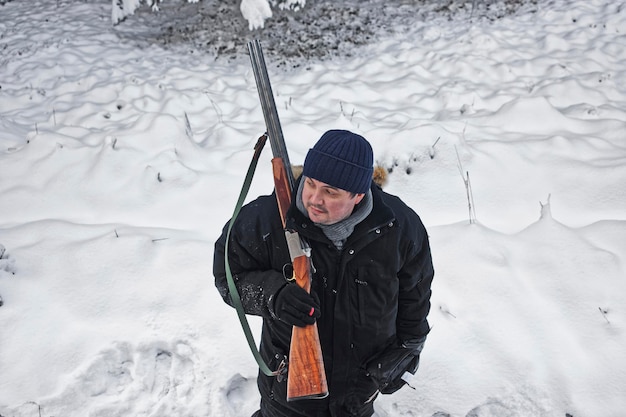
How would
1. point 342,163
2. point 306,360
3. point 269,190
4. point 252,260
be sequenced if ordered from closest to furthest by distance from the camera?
point 342,163 → point 306,360 → point 252,260 → point 269,190

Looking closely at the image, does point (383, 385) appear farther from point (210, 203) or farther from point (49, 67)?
point (49, 67)

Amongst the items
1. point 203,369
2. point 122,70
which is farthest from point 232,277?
point 122,70

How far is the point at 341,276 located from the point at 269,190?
2.55m

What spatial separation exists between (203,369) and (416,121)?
12.2 feet

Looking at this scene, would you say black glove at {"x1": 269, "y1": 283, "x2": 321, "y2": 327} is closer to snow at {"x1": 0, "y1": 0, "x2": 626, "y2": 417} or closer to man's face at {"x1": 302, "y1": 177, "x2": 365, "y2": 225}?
man's face at {"x1": 302, "y1": 177, "x2": 365, "y2": 225}

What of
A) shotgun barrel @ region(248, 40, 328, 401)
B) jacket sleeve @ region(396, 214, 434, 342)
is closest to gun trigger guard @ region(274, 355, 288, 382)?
shotgun barrel @ region(248, 40, 328, 401)

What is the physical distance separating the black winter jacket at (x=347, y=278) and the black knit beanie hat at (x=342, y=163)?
0.15 meters

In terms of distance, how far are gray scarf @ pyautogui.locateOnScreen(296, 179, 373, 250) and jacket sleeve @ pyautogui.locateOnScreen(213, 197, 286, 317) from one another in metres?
0.18

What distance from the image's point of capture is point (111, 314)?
309 cm

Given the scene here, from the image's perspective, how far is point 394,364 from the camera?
→ 6.47ft

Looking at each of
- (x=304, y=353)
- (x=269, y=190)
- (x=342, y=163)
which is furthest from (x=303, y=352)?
(x=269, y=190)

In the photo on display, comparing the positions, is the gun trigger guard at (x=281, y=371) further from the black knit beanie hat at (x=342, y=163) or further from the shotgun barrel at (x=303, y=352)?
the black knit beanie hat at (x=342, y=163)

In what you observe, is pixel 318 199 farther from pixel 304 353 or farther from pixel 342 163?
pixel 304 353

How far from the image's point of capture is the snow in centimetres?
281
